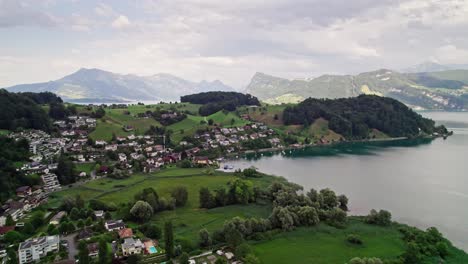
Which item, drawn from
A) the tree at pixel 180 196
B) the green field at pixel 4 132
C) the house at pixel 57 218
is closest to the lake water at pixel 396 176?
the tree at pixel 180 196

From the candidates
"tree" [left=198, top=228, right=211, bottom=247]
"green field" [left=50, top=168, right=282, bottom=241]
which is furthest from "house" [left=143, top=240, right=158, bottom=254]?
"tree" [left=198, top=228, right=211, bottom=247]

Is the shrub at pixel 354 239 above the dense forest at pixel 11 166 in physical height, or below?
below

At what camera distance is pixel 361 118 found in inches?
4311

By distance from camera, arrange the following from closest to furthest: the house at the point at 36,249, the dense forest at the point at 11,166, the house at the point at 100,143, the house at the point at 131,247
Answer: the house at the point at 36,249 → the house at the point at 131,247 → the dense forest at the point at 11,166 → the house at the point at 100,143

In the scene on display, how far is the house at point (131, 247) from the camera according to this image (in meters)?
27.0

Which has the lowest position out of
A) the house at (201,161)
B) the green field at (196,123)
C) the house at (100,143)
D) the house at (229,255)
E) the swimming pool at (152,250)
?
the house at (229,255)

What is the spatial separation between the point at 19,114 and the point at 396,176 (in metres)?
75.1

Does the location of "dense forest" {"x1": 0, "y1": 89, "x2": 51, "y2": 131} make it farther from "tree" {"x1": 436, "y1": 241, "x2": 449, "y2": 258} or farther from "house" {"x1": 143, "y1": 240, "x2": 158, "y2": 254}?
"tree" {"x1": 436, "y1": 241, "x2": 449, "y2": 258}

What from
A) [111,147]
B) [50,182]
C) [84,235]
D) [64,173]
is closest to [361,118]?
[111,147]

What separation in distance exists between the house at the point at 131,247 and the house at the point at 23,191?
70.4ft

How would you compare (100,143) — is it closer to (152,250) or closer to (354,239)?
(152,250)

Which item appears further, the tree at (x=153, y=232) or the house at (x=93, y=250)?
the tree at (x=153, y=232)

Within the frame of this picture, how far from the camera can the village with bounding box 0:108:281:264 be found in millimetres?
27531

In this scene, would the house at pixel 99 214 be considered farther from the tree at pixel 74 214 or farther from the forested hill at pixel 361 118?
the forested hill at pixel 361 118
